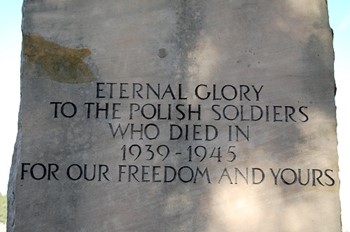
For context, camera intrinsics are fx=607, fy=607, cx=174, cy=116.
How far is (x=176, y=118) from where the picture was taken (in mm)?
4359

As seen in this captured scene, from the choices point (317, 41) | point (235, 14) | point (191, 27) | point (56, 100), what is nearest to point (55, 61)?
point (56, 100)

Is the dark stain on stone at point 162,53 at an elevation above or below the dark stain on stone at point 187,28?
below

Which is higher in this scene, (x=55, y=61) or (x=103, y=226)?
(x=55, y=61)

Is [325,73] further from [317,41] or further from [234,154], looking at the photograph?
[234,154]

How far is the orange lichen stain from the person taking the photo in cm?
441

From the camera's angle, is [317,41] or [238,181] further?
[317,41]

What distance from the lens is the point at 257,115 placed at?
4395 millimetres

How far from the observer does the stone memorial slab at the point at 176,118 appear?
4215mm

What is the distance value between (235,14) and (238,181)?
1.26 meters

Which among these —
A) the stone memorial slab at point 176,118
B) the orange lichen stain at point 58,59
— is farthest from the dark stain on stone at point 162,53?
the orange lichen stain at point 58,59

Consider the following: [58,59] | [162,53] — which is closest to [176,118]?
[162,53]

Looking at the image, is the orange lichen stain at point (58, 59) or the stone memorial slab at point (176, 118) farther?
the orange lichen stain at point (58, 59)

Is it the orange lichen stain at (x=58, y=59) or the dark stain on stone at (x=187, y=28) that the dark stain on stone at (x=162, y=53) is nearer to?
the dark stain on stone at (x=187, y=28)

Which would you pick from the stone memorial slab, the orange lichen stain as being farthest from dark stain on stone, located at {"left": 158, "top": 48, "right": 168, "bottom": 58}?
the orange lichen stain
